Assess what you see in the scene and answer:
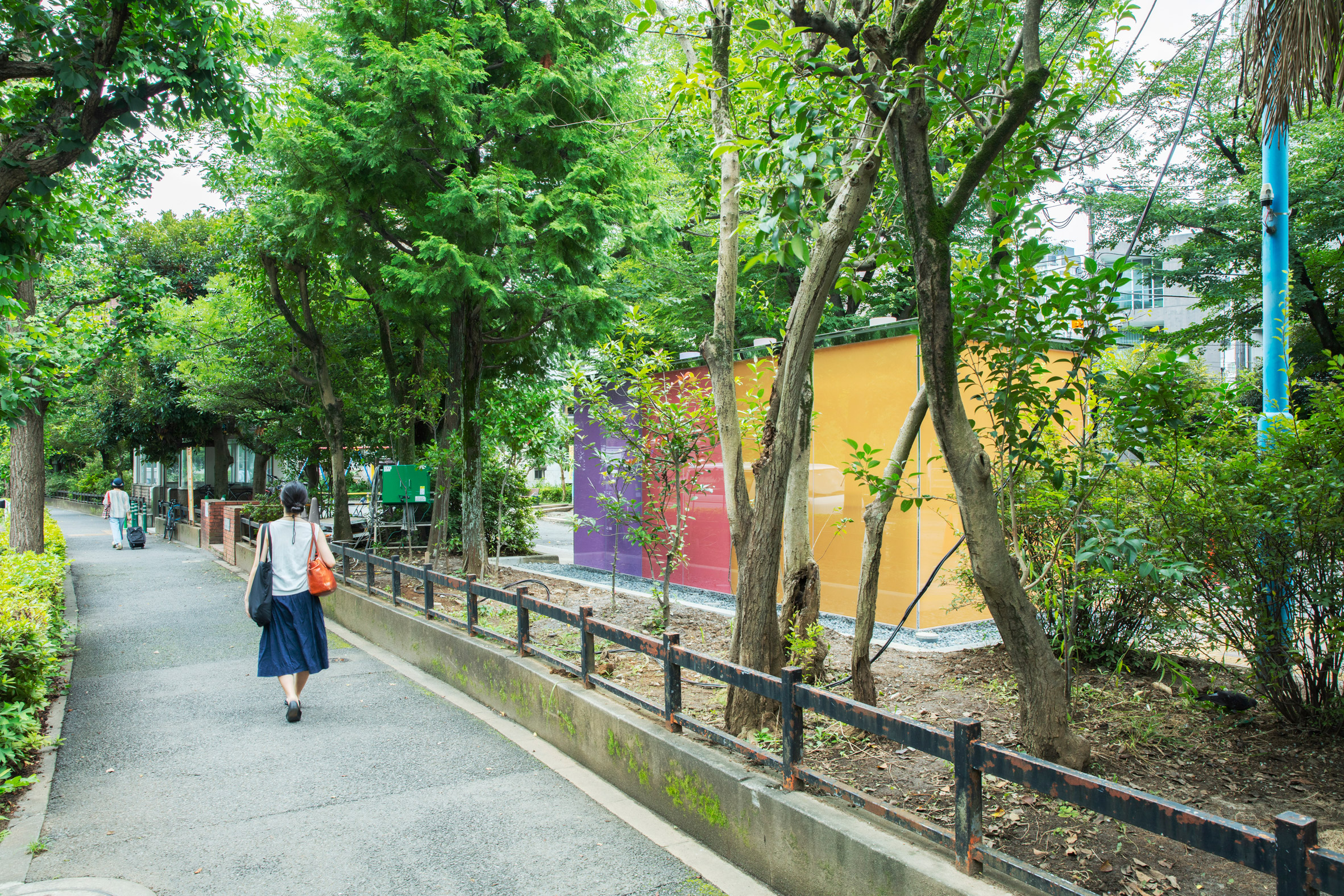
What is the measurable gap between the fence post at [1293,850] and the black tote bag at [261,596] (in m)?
6.53

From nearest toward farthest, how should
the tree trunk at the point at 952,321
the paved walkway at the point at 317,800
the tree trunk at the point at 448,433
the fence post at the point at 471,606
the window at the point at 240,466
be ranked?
the tree trunk at the point at 952,321
the paved walkway at the point at 317,800
the fence post at the point at 471,606
the tree trunk at the point at 448,433
the window at the point at 240,466

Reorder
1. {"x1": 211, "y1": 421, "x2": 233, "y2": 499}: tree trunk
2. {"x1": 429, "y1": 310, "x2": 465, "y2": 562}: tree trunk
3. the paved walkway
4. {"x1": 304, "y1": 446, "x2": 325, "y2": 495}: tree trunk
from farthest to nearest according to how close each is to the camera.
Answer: {"x1": 211, "y1": 421, "x2": 233, "y2": 499}: tree trunk → {"x1": 304, "y1": 446, "x2": 325, "y2": 495}: tree trunk → {"x1": 429, "y1": 310, "x2": 465, "y2": 562}: tree trunk → the paved walkway

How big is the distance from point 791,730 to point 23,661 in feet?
18.6

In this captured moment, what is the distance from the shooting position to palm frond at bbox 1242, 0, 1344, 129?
150 inches

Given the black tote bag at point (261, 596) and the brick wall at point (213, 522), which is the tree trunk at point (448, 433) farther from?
the brick wall at point (213, 522)

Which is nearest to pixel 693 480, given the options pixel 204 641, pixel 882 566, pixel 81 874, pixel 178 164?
pixel 882 566

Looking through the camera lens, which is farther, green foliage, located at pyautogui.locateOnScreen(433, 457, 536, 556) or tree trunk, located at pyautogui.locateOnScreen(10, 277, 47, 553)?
green foliage, located at pyautogui.locateOnScreen(433, 457, 536, 556)

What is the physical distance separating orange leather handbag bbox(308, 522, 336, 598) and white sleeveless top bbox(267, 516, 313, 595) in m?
0.06

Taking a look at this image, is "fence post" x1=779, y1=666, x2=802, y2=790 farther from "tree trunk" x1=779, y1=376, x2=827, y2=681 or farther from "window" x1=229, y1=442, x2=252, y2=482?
"window" x1=229, y1=442, x2=252, y2=482

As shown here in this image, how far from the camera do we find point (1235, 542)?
4.53 metres

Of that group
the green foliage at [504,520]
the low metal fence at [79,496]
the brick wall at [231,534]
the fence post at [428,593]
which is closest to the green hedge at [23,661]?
the fence post at [428,593]

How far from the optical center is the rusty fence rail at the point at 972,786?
2215 millimetres

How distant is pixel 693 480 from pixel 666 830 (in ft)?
13.0

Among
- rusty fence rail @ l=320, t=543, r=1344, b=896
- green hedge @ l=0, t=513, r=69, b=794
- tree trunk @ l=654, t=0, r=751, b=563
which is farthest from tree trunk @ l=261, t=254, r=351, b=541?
tree trunk @ l=654, t=0, r=751, b=563
